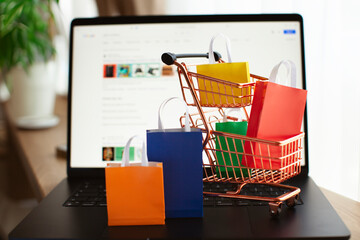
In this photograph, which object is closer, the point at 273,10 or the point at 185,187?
the point at 185,187

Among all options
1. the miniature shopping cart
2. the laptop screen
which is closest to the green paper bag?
the miniature shopping cart

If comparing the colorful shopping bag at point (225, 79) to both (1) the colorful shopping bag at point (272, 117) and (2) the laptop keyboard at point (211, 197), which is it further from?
(2) the laptop keyboard at point (211, 197)

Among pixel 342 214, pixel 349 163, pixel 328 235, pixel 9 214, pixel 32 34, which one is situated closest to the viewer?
pixel 328 235

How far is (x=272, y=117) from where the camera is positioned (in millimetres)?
538

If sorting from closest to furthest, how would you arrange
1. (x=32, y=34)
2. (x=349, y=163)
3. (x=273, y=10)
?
(x=349, y=163) → (x=273, y=10) → (x=32, y=34)

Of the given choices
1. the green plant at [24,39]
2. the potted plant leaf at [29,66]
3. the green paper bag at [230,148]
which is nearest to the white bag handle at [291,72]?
the green paper bag at [230,148]

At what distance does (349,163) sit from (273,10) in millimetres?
442

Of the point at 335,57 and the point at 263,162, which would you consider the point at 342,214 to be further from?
the point at 335,57

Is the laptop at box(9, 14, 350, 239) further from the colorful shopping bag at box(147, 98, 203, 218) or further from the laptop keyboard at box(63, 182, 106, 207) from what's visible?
the colorful shopping bag at box(147, 98, 203, 218)

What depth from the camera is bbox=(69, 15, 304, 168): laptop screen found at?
80 centimetres

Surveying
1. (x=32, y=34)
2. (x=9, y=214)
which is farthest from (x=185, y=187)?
(x=9, y=214)

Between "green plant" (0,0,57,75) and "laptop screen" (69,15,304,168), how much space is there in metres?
0.58

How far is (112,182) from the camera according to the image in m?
0.52

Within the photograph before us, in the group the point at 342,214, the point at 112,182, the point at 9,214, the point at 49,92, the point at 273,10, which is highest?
the point at 273,10
